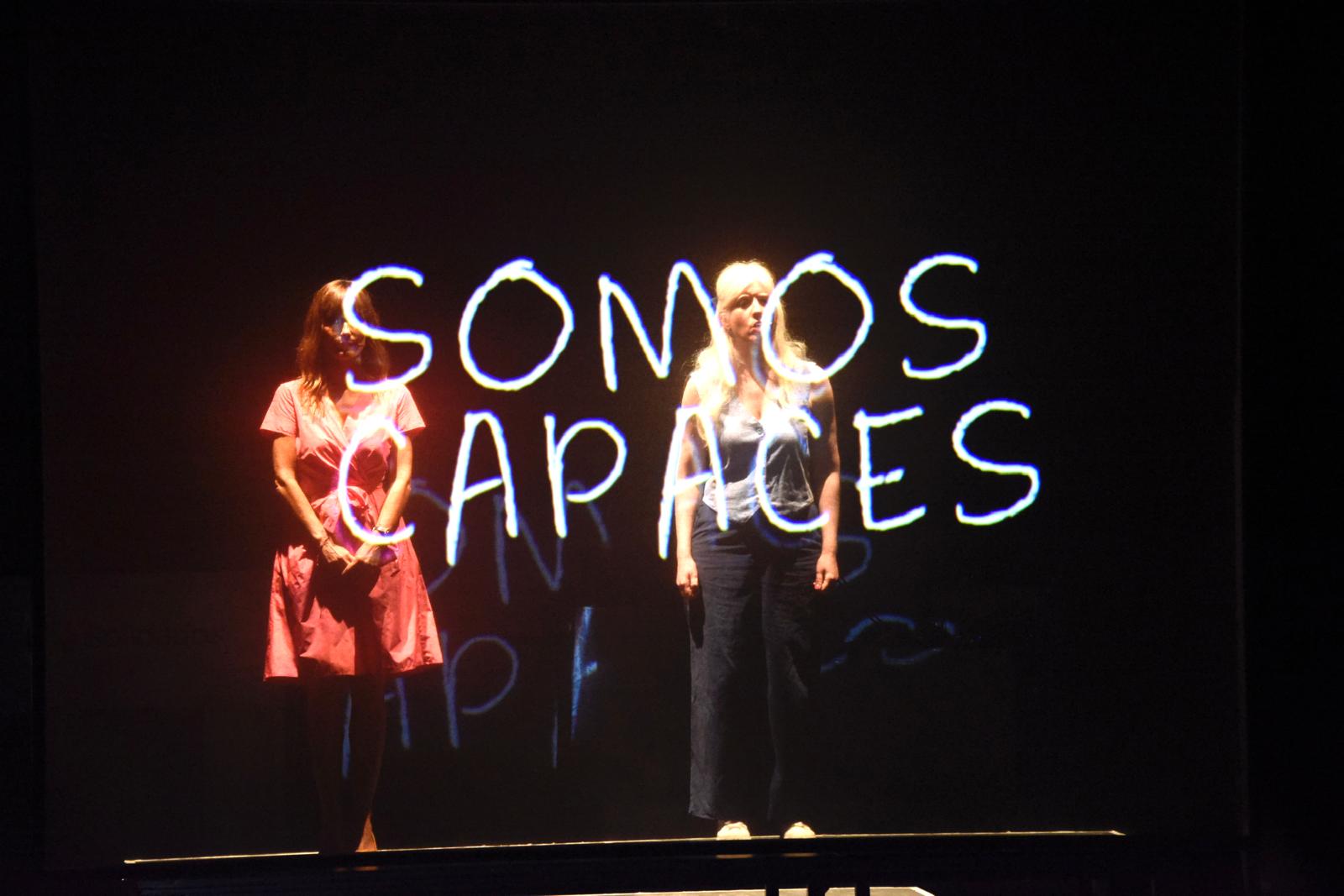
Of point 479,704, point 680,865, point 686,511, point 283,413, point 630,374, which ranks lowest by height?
point 680,865

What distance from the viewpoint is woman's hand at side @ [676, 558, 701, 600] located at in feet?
10.5

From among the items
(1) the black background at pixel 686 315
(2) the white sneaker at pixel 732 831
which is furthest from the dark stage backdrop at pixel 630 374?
(2) the white sneaker at pixel 732 831

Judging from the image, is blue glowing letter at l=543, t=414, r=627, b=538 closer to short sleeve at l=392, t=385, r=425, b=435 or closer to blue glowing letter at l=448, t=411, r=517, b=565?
blue glowing letter at l=448, t=411, r=517, b=565

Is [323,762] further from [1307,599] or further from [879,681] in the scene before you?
[1307,599]

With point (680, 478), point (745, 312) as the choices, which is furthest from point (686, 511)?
point (745, 312)

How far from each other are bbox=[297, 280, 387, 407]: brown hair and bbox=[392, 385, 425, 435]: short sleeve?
192mm

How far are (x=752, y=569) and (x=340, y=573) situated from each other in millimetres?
1136

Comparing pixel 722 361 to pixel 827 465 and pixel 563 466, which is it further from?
pixel 563 466

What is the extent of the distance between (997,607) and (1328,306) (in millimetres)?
1349

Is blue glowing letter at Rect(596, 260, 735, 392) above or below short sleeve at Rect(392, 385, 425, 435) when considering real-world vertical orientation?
above

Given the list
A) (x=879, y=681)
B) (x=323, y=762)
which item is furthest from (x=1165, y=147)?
(x=323, y=762)

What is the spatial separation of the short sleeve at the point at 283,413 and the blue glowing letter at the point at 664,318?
858 millimetres

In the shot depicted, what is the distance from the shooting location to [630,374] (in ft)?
10.5

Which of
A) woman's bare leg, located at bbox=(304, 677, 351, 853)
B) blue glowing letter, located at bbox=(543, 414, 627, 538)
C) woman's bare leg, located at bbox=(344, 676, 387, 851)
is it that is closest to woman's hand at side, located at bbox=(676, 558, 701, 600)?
blue glowing letter, located at bbox=(543, 414, 627, 538)
